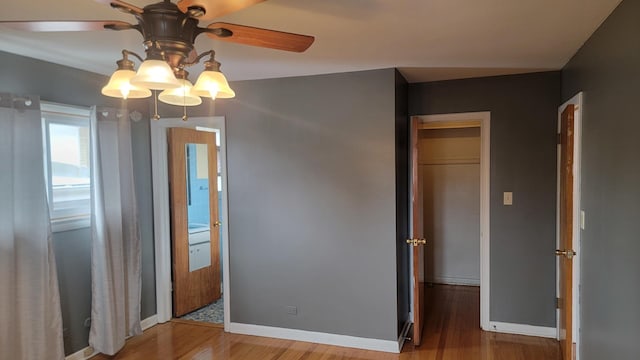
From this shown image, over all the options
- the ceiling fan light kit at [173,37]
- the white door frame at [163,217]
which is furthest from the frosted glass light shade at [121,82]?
the white door frame at [163,217]

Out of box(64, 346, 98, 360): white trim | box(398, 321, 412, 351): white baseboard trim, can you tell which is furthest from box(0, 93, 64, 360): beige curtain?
box(398, 321, 412, 351): white baseboard trim

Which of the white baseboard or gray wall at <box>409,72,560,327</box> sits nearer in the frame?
gray wall at <box>409,72,560,327</box>

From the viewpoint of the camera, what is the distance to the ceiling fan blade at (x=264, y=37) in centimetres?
157

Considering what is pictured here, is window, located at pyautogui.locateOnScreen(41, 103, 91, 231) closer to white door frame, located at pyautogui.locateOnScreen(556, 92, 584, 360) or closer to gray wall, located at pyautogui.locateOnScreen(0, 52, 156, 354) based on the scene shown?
gray wall, located at pyautogui.locateOnScreen(0, 52, 156, 354)

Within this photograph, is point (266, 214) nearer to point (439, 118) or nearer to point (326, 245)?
point (326, 245)

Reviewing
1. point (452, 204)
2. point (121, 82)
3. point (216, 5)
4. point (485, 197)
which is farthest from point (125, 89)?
point (452, 204)

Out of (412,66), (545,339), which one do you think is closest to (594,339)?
(545,339)

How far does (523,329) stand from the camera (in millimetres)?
3680

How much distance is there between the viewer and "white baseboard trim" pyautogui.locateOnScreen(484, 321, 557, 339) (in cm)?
360

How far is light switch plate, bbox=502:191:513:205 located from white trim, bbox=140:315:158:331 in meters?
3.58

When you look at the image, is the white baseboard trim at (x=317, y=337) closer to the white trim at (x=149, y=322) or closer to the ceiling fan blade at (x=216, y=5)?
the white trim at (x=149, y=322)

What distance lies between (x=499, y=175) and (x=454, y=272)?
6.50 ft

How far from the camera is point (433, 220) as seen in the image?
5.34 metres

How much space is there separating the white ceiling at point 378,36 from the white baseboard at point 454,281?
280cm
